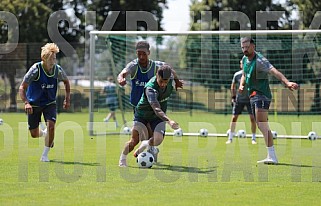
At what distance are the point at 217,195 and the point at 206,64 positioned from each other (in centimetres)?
1914

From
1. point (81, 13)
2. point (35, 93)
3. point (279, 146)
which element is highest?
point (81, 13)

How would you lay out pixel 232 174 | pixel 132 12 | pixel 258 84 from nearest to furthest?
1. pixel 232 174
2. pixel 258 84
3. pixel 132 12

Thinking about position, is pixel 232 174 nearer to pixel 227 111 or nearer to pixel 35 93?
pixel 35 93

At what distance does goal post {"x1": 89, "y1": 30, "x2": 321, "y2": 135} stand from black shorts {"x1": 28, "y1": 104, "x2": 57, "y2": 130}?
6.29 meters

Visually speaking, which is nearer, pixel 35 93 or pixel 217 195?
pixel 217 195

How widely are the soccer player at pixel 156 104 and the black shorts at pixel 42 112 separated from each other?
72.7 inches

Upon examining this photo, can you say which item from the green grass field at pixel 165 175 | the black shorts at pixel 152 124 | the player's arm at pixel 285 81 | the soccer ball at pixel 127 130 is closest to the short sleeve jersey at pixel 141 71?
the black shorts at pixel 152 124

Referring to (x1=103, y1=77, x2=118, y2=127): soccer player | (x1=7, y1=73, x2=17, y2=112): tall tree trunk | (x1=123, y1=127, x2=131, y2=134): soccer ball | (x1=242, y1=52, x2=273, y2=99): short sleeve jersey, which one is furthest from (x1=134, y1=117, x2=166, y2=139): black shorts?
(x1=7, y1=73, x2=17, y2=112): tall tree trunk

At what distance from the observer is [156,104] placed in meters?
11.2

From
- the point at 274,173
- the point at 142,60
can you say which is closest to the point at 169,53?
the point at 142,60

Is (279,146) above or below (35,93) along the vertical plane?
below

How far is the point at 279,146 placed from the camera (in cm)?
1683

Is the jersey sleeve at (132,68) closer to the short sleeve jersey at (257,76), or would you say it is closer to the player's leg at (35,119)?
the player's leg at (35,119)

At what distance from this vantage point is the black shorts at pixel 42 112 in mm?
12852
